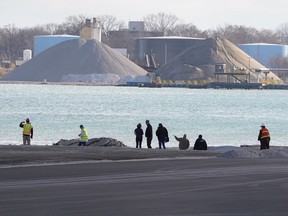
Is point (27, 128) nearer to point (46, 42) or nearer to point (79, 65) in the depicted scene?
point (79, 65)

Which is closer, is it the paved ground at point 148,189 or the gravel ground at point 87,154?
the paved ground at point 148,189

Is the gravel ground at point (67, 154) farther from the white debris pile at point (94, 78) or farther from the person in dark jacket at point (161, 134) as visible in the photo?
the white debris pile at point (94, 78)

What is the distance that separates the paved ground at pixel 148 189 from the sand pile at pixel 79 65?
139417 millimetres

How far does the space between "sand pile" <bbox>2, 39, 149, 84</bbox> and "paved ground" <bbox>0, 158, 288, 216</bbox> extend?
139 metres

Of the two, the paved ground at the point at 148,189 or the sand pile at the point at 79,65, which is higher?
the sand pile at the point at 79,65

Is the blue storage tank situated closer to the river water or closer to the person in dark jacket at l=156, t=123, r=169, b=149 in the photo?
the river water

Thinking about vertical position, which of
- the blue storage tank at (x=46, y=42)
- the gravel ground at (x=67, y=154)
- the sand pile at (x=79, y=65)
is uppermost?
the blue storage tank at (x=46, y=42)

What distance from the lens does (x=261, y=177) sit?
74.9 ft

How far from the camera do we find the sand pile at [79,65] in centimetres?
16588

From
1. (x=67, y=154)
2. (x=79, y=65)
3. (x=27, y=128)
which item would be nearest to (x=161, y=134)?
(x=27, y=128)

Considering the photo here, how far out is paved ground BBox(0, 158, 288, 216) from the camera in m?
17.1

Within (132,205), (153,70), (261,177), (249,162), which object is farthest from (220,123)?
(153,70)

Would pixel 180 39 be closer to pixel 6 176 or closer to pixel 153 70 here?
pixel 153 70

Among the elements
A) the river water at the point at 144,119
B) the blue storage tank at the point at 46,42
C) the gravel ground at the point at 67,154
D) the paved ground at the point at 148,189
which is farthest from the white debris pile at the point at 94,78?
the paved ground at the point at 148,189
